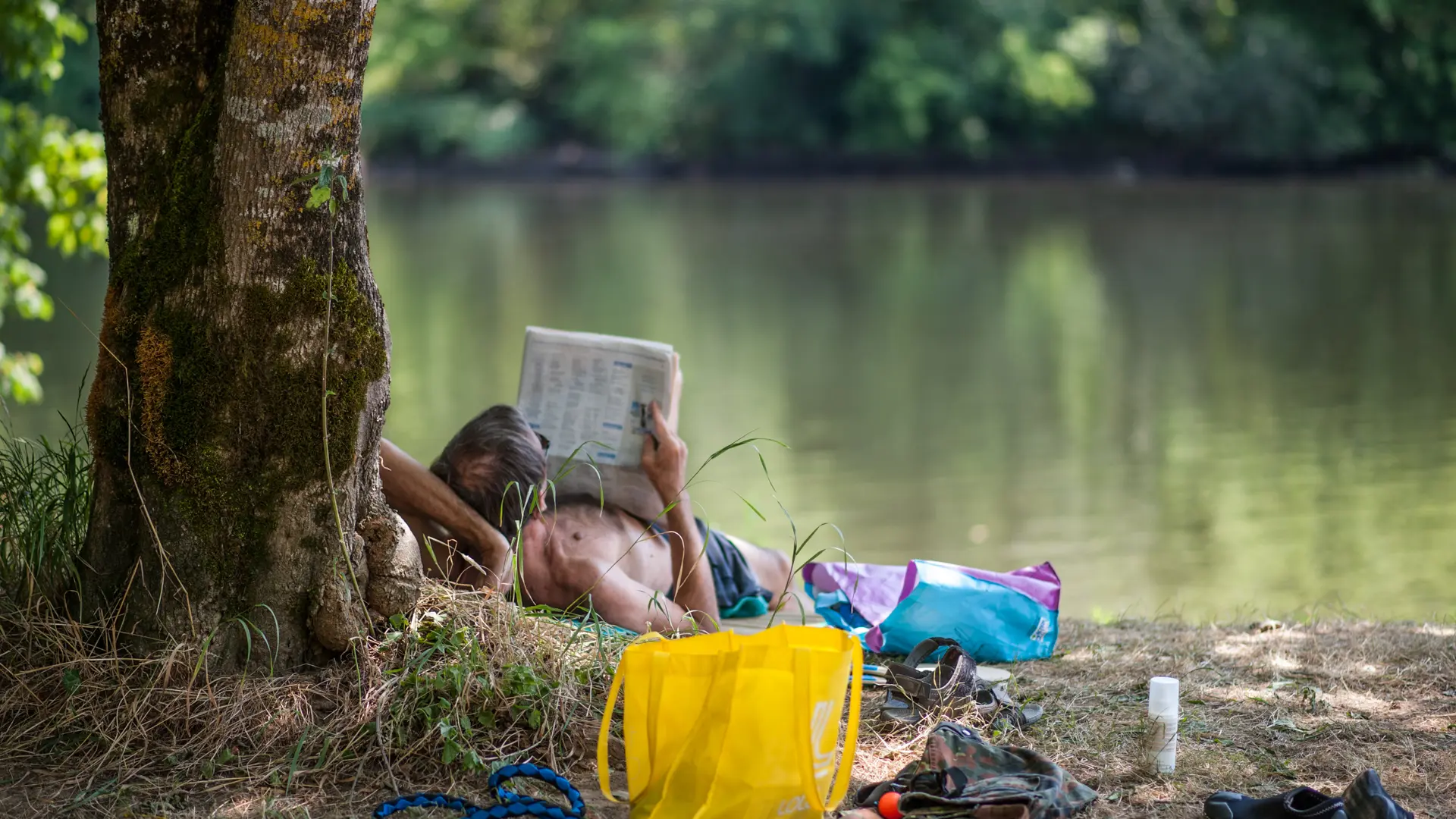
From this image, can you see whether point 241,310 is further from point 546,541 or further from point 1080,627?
point 1080,627

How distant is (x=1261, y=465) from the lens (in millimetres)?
8391

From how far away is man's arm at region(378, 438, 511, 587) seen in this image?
10.1 feet

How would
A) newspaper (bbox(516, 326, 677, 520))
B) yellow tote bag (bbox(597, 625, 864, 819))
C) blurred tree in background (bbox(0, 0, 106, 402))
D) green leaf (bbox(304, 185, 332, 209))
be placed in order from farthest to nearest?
blurred tree in background (bbox(0, 0, 106, 402)) → newspaper (bbox(516, 326, 677, 520)) → green leaf (bbox(304, 185, 332, 209)) → yellow tote bag (bbox(597, 625, 864, 819))

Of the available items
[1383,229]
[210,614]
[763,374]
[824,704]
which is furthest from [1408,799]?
[1383,229]

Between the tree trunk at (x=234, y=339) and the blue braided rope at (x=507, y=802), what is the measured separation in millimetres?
382

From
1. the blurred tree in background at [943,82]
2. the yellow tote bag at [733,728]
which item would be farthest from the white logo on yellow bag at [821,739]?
the blurred tree in background at [943,82]

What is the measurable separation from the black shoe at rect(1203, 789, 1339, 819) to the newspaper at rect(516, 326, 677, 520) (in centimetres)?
155

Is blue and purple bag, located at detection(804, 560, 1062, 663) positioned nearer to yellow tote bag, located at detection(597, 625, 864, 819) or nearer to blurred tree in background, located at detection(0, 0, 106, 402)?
yellow tote bag, located at detection(597, 625, 864, 819)

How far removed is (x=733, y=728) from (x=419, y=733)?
61 cm

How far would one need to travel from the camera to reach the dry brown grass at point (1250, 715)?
2.50 meters

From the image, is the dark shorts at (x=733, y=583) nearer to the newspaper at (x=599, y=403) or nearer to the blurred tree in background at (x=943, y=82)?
the newspaper at (x=599, y=403)

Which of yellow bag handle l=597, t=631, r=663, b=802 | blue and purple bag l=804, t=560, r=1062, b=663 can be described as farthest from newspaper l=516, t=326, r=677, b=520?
yellow bag handle l=597, t=631, r=663, b=802

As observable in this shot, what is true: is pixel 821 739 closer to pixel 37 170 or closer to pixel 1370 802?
pixel 1370 802

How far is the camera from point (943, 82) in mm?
31531
